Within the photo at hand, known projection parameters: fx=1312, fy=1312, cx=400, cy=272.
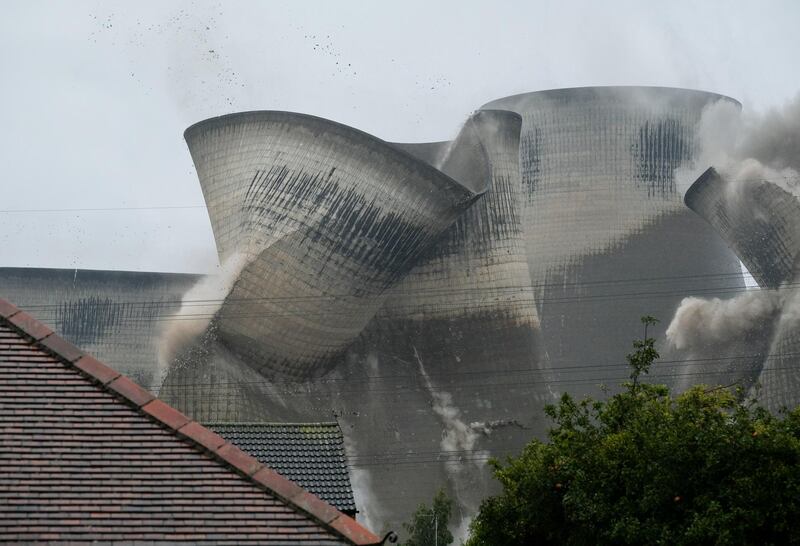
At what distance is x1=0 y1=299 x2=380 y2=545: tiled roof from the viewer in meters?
6.24

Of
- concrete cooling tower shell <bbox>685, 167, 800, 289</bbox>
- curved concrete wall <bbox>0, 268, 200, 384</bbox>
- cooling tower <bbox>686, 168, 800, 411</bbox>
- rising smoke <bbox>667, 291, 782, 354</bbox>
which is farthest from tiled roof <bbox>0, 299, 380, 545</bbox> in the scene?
rising smoke <bbox>667, 291, 782, 354</bbox>

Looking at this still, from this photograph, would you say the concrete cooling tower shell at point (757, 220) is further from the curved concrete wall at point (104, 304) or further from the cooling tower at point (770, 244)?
the curved concrete wall at point (104, 304)

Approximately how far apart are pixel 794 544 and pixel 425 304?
19.0 m

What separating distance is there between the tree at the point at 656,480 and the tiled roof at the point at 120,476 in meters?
6.40

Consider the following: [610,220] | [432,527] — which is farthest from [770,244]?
[432,527]

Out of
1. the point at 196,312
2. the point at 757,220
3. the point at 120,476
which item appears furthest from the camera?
the point at 196,312

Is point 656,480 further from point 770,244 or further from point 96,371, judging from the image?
point 770,244

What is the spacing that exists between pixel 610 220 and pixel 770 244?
8819mm

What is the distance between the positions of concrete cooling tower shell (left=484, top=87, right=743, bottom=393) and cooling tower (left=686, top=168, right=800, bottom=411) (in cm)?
673

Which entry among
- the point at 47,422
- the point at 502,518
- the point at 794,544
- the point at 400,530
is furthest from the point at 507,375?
the point at 47,422

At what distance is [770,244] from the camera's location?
27672 mm

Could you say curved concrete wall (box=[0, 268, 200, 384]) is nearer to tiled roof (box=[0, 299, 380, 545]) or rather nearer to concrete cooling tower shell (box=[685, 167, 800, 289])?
concrete cooling tower shell (box=[685, 167, 800, 289])

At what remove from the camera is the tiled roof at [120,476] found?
20.5 feet

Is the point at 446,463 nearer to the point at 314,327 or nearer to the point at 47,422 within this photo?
the point at 314,327
